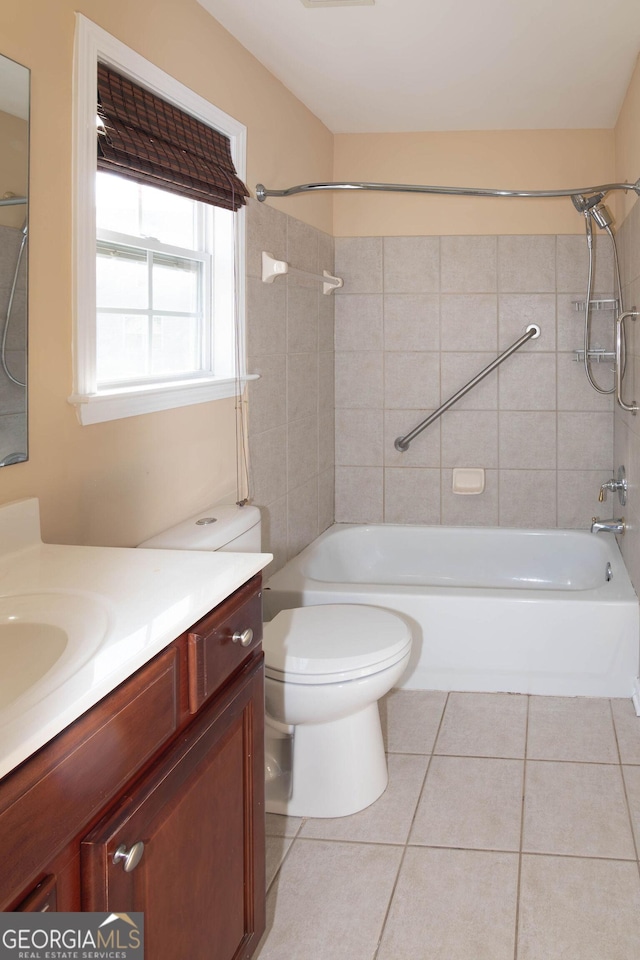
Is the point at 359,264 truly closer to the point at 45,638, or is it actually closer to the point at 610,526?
the point at 610,526

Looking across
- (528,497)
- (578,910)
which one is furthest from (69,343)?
(528,497)

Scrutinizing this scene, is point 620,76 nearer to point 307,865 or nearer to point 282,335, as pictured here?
point 282,335

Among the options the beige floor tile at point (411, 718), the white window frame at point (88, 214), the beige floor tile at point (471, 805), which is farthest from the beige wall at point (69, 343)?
the beige floor tile at point (471, 805)

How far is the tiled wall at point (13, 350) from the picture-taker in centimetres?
169

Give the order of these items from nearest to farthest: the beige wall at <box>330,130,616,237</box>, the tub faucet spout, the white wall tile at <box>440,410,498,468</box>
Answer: the tub faucet spout
the beige wall at <box>330,130,616,237</box>
the white wall tile at <box>440,410,498,468</box>

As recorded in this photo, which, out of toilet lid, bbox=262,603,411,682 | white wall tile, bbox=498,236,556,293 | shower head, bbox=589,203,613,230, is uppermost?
shower head, bbox=589,203,613,230

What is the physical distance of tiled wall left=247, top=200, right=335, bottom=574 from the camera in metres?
3.17

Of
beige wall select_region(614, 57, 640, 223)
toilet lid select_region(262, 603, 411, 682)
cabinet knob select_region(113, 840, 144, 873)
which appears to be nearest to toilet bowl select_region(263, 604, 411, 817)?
toilet lid select_region(262, 603, 411, 682)

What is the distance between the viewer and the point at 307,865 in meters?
2.14

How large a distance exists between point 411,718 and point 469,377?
1.82 metres

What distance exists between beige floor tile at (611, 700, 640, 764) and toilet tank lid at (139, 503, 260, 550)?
52.8 inches

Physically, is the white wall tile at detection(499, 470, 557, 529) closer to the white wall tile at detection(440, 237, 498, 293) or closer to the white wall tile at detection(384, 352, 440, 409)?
the white wall tile at detection(384, 352, 440, 409)

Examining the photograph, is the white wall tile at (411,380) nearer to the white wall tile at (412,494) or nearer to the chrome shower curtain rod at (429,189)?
the white wall tile at (412,494)

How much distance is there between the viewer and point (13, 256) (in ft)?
5.63
